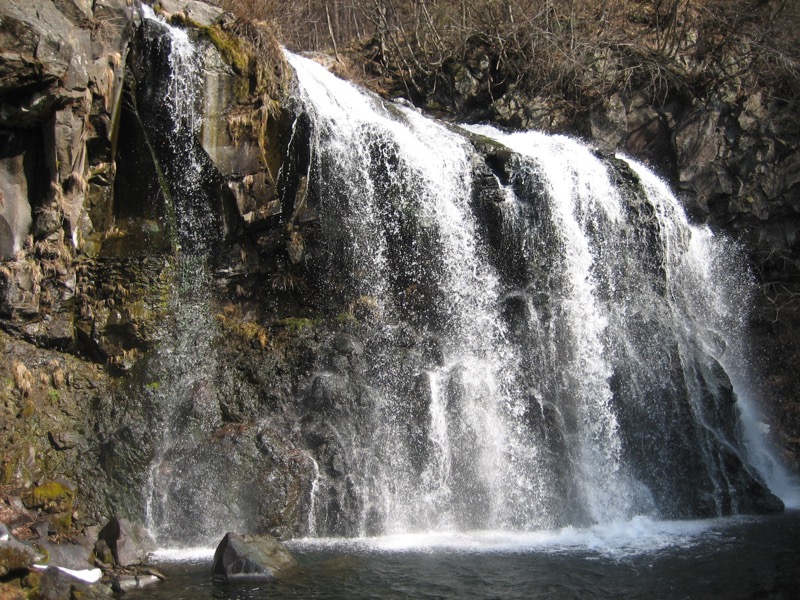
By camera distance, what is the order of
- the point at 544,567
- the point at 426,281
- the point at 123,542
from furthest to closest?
1. the point at 426,281
2. the point at 123,542
3. the point at 544,567

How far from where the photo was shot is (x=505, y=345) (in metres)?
10.6

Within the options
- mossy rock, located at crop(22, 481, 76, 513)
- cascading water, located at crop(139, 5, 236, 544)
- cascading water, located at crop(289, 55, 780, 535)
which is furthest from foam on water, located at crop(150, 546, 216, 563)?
cascading water, located at crop(289, 55, 780, 535)

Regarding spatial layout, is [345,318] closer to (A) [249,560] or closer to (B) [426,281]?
(B) [426,281]

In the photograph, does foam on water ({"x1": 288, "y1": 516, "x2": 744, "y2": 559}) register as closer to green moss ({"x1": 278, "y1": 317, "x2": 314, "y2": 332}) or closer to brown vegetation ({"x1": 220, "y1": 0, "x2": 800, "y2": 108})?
green moss ({"x1": 278, "y1": 317, "x2": 314, "y2": 332})

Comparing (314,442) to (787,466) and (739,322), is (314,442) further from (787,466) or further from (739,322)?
(739,322)

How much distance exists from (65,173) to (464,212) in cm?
562

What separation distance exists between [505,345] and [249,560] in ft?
16.5

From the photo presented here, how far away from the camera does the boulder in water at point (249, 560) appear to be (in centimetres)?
700

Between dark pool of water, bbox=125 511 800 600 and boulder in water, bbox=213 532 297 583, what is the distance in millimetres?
165

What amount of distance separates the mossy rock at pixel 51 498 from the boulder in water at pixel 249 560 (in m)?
2.21

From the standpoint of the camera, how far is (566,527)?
365 inches

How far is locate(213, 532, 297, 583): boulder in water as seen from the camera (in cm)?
700

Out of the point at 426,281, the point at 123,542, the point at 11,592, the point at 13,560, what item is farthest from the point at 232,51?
the point at 11,592

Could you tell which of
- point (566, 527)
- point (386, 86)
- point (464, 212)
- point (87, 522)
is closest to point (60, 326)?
point (87, 522)
